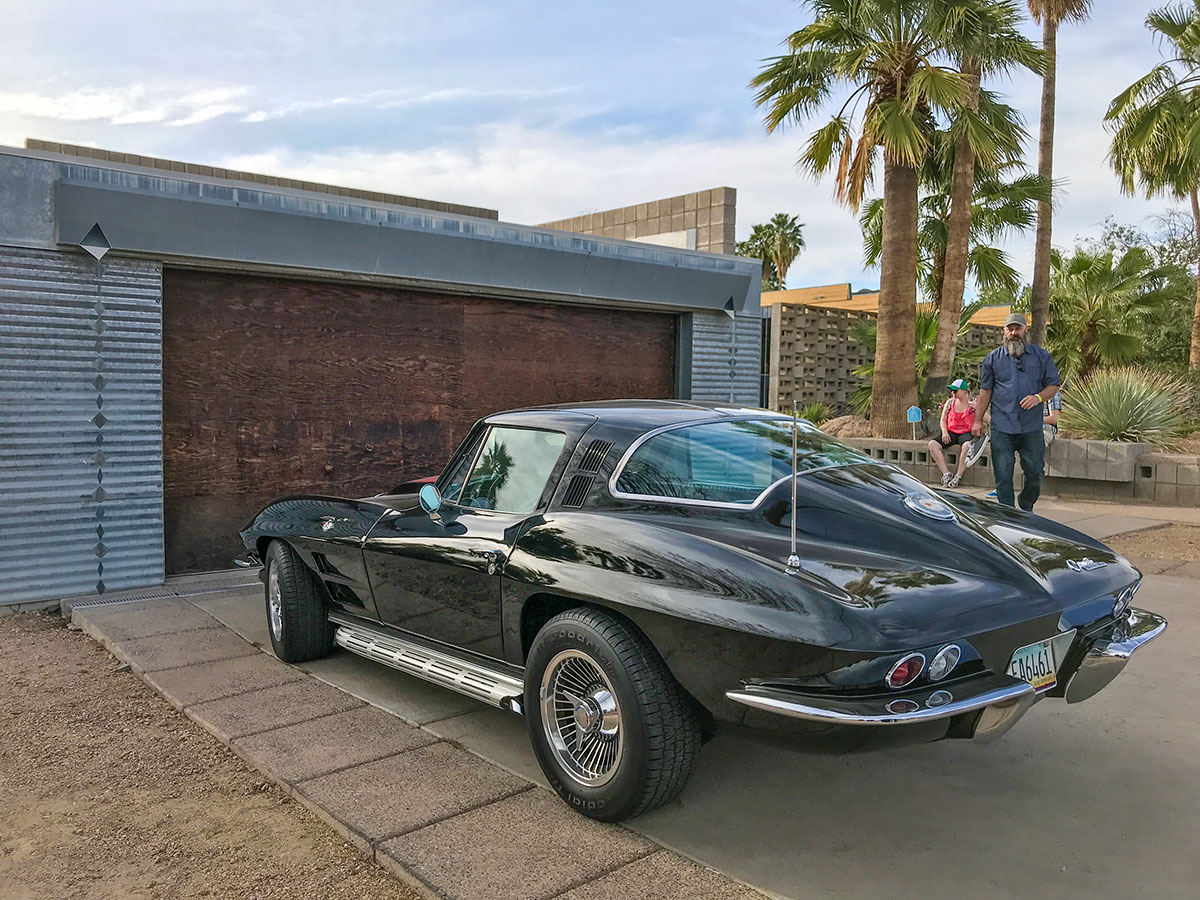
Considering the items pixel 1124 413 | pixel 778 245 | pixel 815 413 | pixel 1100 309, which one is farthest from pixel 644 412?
pixel 778 245

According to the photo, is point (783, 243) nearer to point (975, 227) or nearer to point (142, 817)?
point (975, 227)

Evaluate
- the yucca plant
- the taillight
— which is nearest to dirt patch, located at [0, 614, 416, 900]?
the taillight

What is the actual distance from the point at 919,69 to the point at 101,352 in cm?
1233

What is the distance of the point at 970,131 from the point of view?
14.9m

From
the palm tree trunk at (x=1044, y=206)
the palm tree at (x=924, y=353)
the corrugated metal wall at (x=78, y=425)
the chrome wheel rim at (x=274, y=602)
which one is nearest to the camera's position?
the chrome wheel rim at (x=274, y=602)

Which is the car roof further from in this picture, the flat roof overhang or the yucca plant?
the yucca plant

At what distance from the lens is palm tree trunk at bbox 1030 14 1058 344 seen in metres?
17.4

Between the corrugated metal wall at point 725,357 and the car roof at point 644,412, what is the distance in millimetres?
5646

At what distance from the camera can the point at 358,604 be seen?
463 centimetres

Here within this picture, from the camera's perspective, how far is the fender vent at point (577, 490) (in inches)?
143

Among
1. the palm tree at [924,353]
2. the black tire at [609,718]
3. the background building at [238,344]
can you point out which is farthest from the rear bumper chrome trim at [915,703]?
the palm tree at [924,353]

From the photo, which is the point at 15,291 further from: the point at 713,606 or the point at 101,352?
the point at 713,606

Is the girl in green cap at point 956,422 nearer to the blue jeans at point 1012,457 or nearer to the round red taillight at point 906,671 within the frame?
the blue jeans at point 1012,457

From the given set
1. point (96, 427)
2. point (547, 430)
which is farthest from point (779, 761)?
point (96, 427)
